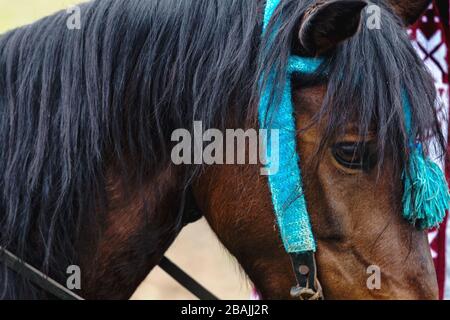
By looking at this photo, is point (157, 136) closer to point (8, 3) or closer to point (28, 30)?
point (28, 30)

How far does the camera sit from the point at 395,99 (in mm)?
1339

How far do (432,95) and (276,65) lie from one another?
0.32 metres

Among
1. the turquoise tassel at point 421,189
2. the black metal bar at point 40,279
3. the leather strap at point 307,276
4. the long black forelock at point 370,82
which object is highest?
the long black forelock at point 370,82

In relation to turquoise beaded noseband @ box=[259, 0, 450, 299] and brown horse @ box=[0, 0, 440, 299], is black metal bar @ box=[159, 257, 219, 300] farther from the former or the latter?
turquoise beaded noseband @ box=[259, 0, 450, 299]

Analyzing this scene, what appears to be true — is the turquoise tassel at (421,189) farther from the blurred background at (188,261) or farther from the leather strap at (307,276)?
the blurred background at (188,261)

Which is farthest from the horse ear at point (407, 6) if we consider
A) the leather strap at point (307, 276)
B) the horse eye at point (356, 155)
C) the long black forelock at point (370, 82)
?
the leather strap at point (307, 276)

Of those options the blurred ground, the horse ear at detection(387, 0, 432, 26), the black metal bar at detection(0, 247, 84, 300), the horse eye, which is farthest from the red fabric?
the blurred ground

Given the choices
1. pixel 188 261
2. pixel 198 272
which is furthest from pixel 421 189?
pixel 188 261

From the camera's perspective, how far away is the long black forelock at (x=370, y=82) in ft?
4.35

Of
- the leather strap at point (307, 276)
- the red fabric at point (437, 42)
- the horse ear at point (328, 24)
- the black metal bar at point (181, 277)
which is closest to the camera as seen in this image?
the horse ear at point (328, 24)

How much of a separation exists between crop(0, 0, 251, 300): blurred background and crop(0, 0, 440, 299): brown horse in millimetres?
2382

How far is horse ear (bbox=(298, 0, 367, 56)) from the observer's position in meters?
1.25

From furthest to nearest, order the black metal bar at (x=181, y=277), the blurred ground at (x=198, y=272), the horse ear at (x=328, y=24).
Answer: the blurred ground at (x=198, y=272) < the black metal bar at (x=181, y=277) < the horse ear at (x=328, y=24)

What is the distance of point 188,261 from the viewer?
16.9ft
